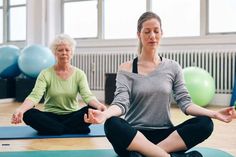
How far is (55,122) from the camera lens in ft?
8.61

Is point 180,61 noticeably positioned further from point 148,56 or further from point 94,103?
point 148,56

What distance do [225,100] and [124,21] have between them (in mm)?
2151

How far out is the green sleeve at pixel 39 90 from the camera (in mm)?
2465

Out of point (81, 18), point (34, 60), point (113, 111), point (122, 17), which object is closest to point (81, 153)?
point (113, 111)

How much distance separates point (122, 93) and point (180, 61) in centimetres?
349

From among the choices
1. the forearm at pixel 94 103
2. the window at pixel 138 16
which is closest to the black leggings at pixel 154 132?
the forearm at pixel 94 103

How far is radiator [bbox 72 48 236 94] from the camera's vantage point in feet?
15.8

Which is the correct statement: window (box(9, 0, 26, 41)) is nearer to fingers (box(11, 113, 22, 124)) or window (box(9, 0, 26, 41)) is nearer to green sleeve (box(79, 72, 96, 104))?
green sleeve (box(79, 72, 96, 104))

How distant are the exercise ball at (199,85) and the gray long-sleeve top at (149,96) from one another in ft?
8.64

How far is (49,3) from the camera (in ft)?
20.0

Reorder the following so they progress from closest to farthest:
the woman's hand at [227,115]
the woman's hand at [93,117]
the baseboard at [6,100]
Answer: the woman's hand at [93,117] → the woman's hand at [227,115] → the baseboard at [6,100]

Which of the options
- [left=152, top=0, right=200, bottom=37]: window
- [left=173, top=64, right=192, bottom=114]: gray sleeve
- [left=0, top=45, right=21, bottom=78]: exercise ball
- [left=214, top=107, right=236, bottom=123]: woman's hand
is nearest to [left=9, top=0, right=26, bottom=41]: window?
[left=0, top=45, right=21, bottom=78]: exercise ball

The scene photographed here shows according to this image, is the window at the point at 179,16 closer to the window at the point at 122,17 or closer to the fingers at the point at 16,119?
the window at the point at 122,17

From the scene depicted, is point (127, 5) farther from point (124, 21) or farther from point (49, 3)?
point (49, 3)
